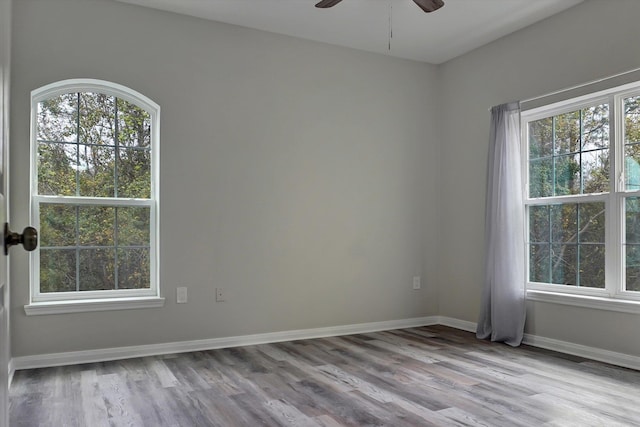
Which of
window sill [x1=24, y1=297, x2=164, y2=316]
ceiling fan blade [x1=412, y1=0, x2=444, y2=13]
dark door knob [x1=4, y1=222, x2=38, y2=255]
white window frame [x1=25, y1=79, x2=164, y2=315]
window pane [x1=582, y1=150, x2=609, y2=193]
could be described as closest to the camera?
dark door knob [x1=4, y1=222, x2=38, y2=255]

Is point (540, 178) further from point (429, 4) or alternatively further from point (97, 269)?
point (97, 269)

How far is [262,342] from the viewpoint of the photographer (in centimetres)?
427

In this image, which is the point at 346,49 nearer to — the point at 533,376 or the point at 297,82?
the point at 297,82

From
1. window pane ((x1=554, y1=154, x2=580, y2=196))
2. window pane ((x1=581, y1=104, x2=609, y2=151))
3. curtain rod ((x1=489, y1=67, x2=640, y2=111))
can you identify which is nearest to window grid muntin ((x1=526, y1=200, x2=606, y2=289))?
window pane ((x1=554, y1=154, x2=580, y2=196))

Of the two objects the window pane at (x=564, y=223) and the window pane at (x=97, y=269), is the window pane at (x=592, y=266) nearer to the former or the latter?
the window pane at (x=564, y=223)

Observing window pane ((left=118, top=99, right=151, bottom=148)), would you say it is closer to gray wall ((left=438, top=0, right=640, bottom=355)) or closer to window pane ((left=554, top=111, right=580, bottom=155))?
gray wall ((left=438, top=0, right=640, bottom=355))

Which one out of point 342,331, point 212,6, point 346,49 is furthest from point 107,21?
point 342,331

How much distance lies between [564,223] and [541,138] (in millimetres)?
751

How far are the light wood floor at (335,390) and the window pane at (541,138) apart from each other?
164cm

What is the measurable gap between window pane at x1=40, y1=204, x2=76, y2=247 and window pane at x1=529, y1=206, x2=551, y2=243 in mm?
3685

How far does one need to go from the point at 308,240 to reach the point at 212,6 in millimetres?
2069

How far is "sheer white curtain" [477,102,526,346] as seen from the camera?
4.22 m

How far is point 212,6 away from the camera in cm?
389

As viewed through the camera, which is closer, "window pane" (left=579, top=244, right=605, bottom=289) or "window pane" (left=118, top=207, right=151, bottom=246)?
"window pane" (left=579, top=244, right=605, bottom=289)
